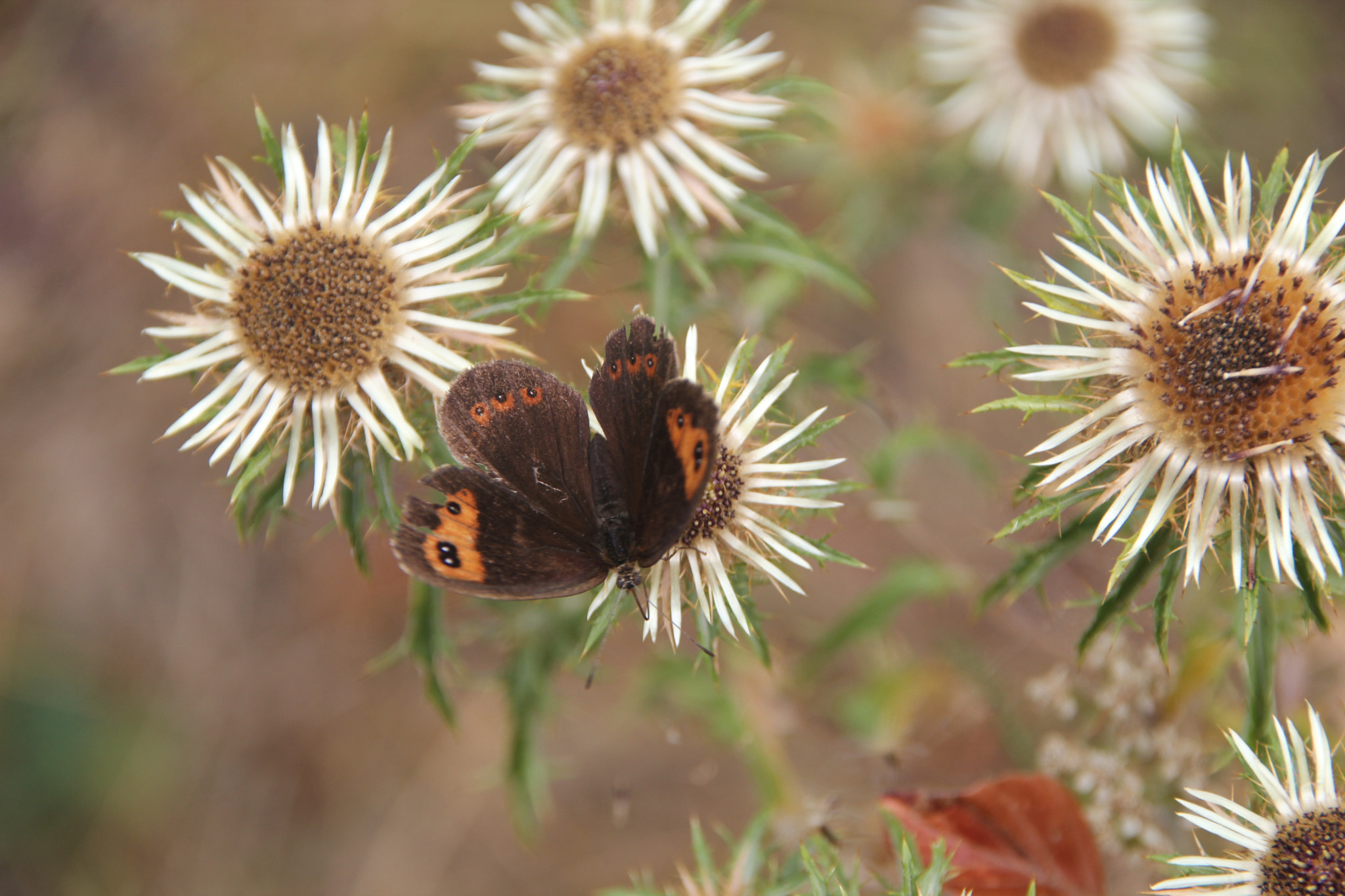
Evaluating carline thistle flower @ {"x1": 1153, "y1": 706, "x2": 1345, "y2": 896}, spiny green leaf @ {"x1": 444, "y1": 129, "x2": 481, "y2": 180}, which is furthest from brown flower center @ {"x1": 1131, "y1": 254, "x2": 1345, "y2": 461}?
spiny green leaf @ {"x1": 444, "y1": 129, "x2": 481, "y2": 180}

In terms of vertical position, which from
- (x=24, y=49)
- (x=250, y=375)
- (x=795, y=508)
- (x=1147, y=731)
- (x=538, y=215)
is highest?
(x=24, y=49)

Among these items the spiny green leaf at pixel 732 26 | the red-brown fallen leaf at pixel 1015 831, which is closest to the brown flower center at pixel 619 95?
the spiny green leaf at pixel 732 26

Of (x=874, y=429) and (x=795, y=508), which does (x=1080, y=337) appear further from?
(x=874, y=429)

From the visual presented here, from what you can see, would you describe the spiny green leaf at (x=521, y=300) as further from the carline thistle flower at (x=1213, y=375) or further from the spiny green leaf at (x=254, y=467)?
the carline thistle flower at (x=1213, y=375)

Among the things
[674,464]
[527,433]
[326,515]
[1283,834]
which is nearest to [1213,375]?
[1283,834]

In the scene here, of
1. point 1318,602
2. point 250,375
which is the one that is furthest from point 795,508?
point 250,375

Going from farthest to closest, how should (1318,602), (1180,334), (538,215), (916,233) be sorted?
1. (916,233)
2. (538,215)
3. (1180,334)
4. (1318,602)

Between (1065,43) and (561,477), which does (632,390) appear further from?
(1065,43)
